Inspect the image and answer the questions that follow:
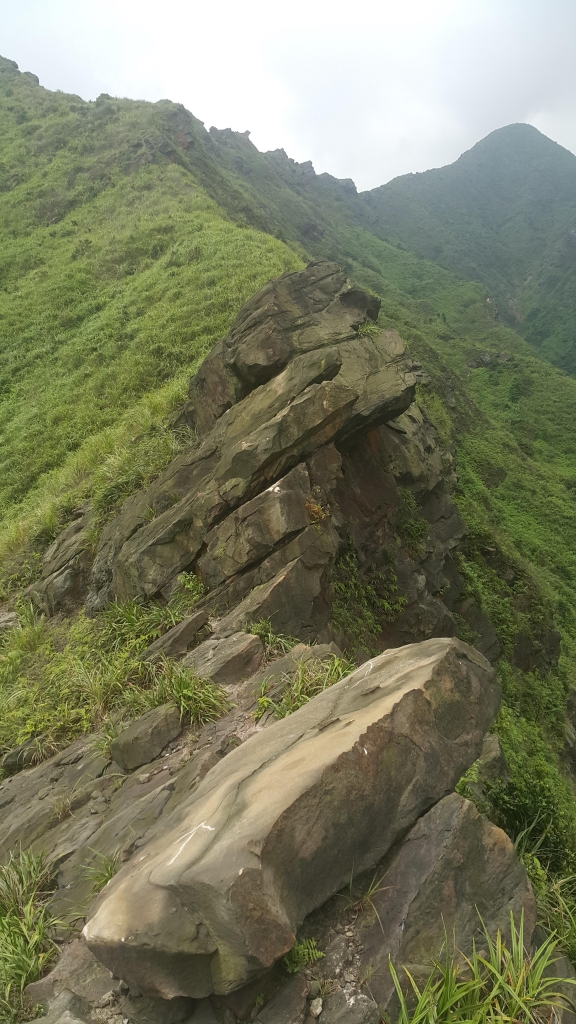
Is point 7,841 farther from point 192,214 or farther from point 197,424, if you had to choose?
point 192,214

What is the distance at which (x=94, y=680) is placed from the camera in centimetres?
650

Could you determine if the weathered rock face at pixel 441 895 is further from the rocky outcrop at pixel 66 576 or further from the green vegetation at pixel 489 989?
the rocky outcrop at pixel 66 576

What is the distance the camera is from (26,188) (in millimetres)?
29391

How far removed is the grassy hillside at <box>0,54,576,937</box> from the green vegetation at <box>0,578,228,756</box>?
0.05m

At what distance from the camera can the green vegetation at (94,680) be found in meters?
5.61

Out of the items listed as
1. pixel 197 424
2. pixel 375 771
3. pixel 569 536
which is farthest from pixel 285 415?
pixel 569 536

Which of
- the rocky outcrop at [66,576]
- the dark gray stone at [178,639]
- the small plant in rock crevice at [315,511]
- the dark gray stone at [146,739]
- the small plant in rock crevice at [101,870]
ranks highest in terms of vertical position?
the rocky outcrop at [66,576]

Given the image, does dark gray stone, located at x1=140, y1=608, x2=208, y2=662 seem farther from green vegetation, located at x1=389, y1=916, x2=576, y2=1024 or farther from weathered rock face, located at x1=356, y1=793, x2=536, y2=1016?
green vegetation, located at x1=389, y1=916, x2=576, y2=1024

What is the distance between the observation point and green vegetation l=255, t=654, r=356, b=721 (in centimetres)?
505

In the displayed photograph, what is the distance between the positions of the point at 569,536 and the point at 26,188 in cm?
3174

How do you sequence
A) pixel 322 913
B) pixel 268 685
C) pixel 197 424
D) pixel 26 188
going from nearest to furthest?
pixel 322 913
pixel 268 685
pixel 197 424
pixel 26 188

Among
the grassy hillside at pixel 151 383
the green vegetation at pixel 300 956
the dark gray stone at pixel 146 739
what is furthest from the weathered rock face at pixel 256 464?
the green vegetation at pixel 300 956

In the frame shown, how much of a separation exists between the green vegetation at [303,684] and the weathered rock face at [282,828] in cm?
97

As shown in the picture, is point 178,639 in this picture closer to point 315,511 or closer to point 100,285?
point 315,511
